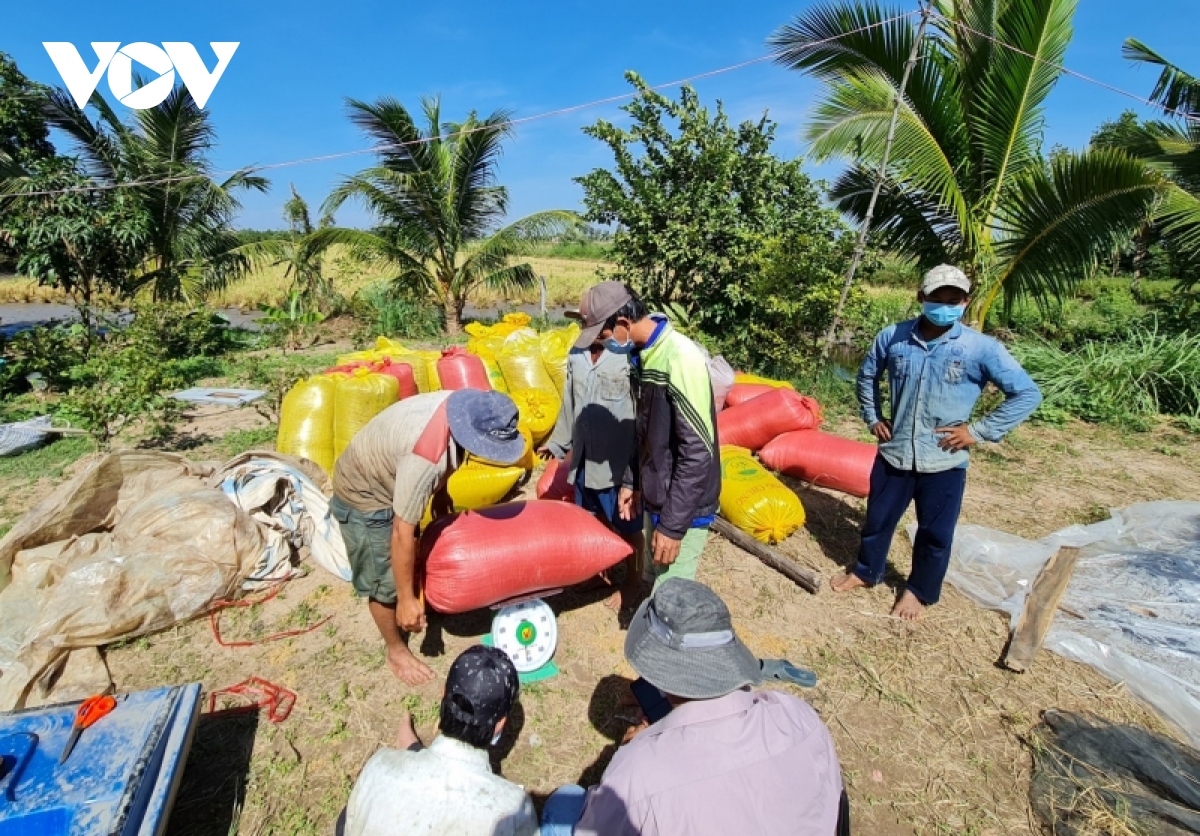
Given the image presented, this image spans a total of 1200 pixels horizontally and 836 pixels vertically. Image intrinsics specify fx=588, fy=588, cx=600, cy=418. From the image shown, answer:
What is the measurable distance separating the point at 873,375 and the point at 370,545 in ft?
8.18

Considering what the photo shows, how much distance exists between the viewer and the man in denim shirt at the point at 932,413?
2.55m

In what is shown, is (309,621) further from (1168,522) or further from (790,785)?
(1168,522)

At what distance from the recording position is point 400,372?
4508 mm

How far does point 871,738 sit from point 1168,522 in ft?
8.91

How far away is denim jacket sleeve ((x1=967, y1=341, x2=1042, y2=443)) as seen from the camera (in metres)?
2.54

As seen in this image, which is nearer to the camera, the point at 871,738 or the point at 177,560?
the point at 871,738

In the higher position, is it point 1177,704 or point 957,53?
point 957,53

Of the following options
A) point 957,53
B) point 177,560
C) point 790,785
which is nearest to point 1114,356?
point 957,53

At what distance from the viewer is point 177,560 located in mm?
2807

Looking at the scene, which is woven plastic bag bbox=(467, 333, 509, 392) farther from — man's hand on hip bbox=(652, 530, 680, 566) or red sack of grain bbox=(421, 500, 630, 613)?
man's hand on hip bbox=(652, 530, 680, 566)

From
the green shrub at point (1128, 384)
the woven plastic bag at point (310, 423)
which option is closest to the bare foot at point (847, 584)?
the woven plastic bag at point (310, 423)

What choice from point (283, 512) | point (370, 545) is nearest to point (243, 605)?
point (283, 512)

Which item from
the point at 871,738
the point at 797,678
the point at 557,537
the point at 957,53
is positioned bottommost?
the point at 871,738

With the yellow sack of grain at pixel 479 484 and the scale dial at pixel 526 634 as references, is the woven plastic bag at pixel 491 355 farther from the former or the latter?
the scale dial at pixel 526 634
